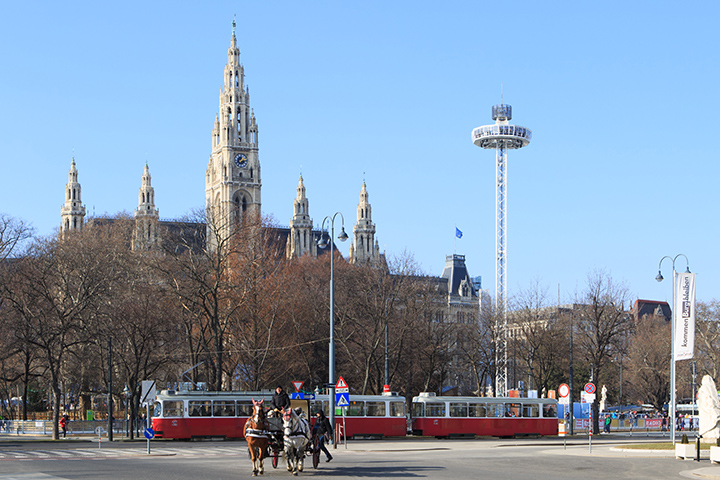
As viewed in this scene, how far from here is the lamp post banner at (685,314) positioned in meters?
37.8

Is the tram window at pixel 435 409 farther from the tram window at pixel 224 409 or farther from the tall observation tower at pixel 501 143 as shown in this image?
the tall observation tower at pixel 501 143

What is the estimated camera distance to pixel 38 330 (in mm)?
56469

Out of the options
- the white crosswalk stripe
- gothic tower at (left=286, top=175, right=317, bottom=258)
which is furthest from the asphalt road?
gothic tower at (left=286, top=175, right=317, bottom=258)

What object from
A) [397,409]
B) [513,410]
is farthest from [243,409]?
[513,410]

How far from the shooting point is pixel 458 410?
4953 centimetres

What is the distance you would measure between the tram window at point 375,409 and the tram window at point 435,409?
8.02 feet

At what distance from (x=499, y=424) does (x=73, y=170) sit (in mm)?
139674

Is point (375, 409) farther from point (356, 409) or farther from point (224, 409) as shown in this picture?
point (224, 409)

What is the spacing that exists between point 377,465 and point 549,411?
2754 cm

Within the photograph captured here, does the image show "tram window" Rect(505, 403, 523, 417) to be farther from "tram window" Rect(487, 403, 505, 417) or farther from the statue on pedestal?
the statue on pedestal

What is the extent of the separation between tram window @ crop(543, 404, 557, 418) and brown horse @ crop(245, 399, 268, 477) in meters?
32.3

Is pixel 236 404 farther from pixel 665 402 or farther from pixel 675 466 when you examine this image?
pixel 665 402

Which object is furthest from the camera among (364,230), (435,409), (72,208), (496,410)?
(364,230)

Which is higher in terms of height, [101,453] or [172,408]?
[172,408]
